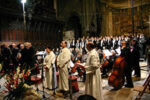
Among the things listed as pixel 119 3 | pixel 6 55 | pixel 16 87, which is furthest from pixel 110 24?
pixel 16 87

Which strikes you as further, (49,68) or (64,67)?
(49,68)

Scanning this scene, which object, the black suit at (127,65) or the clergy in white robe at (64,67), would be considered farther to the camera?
the black suit at (127,65)

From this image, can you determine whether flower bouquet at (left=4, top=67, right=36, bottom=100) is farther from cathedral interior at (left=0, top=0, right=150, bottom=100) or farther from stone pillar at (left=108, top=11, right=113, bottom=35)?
stone pillar at (left=108, top=11, right=113, bottom=35)

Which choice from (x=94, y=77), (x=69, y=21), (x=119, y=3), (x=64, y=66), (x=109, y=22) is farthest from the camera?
(x=69, y=21)

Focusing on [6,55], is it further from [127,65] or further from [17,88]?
[127,65]

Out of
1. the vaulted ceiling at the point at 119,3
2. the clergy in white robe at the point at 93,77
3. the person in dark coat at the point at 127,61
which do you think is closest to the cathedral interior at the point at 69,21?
the vaulted ceiling at the point at 119,3

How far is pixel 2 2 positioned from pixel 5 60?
5666 mm

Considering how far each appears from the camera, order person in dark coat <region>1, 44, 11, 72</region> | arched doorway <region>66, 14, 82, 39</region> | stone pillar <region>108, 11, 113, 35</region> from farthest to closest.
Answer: arched doorway <region>66, 14, 82, 39</region>
stone pillar <region>108, 11, 113, 35</region>
person in dark coat <region>1, 44, 11, 72</region>

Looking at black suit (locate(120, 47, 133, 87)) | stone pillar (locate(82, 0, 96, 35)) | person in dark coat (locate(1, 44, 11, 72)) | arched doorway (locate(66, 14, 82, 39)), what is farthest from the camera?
arched doorway (locate(66, 14, 82, 39))

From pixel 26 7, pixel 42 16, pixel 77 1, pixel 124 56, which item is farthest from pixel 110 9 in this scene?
pixel 124 56

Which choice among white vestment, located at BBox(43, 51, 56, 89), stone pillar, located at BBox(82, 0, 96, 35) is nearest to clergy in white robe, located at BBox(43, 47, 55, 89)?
white vestment, located at BBox(43, 51, 56, 89)

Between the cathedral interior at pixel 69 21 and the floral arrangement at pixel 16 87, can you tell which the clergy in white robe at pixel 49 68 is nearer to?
the floral arrangement at pixel 16 87

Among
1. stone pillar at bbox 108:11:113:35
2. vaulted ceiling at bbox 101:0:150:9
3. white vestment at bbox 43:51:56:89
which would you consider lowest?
white vestment at bbox 43:51:56:89

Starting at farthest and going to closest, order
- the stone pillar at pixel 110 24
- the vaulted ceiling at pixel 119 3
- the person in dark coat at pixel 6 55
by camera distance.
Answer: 1. the stone pillar at pixel 110 24
2. the vaulted ceiling at pixel 119 3
3. the person in dark coat at pixel 6 55
